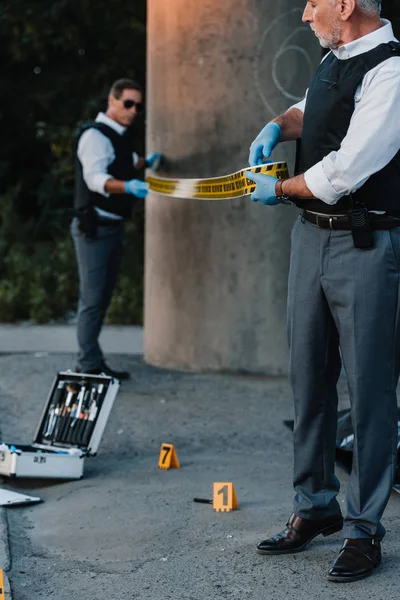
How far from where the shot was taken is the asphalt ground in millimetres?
4375

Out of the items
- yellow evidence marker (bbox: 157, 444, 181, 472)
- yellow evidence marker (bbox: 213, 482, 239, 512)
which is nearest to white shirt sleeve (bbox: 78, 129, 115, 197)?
yellow evidence marker (bbox: 157, 444, 181, 472)

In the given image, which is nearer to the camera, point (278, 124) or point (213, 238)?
point (278, 124)

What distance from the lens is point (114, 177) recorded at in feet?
26.7

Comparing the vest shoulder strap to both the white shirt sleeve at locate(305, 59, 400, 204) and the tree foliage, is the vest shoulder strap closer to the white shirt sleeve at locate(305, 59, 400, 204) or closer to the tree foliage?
the white shirt sleeve at locate(305, 59, 400, 204)

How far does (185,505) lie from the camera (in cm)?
543

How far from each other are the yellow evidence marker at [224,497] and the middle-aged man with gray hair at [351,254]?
75cm

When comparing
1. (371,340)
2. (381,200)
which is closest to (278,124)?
(381,200)

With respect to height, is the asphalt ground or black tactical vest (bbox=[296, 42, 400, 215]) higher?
black tactical vest (bbox=[296, 42, 400, 215])

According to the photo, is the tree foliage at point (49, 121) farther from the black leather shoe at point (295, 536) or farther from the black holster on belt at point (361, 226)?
the black holster on belt at point (361, 226)

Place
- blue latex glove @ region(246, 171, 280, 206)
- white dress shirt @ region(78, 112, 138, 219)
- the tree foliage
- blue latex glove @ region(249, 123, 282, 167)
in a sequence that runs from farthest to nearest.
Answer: the tree foliage < white dress shirt @ region(78, 112, 138, 219) < blue latex glove @ region(249, 123, 282, 167) < blue latex glove @ region(246, 171, 280, 206)

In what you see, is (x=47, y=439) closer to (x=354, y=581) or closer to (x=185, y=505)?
(x=185, y=505)

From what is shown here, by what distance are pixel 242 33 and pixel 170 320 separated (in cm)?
209

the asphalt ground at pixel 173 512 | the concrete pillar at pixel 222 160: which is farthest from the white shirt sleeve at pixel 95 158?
the asphalt ground at pixel 173 512

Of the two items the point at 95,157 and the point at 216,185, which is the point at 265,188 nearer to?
the point at 216,185
